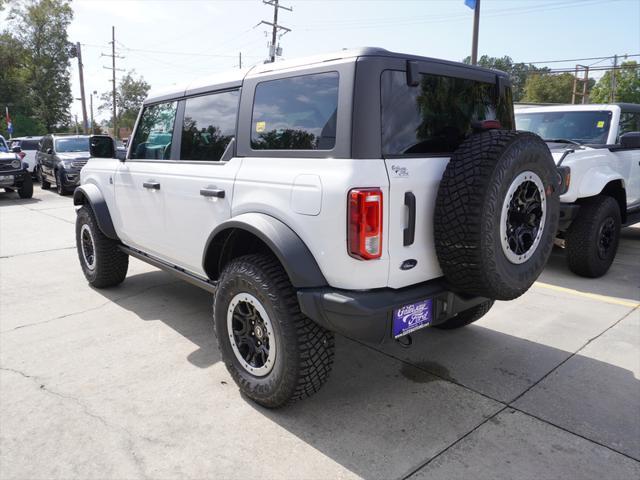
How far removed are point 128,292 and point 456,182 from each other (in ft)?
12.7

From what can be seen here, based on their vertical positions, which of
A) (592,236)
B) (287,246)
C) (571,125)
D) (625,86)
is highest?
(625,86)

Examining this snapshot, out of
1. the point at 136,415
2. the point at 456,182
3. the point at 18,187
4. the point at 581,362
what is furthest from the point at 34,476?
the point at 18,187

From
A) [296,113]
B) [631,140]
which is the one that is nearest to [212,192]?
[296,113]

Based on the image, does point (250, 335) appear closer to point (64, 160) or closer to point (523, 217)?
point (523, 217)

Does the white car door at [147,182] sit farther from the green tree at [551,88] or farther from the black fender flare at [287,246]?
the green tree at [551,88]

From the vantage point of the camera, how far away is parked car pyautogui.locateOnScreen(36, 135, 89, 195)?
1379 cm

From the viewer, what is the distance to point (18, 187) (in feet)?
42.9

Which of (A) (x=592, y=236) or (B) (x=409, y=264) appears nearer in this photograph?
(B) (x=409, y=264)

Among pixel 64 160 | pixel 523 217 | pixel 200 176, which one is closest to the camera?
pixel 523 217

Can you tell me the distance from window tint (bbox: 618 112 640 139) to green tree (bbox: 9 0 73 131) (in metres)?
54.0

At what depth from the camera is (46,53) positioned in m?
50.1

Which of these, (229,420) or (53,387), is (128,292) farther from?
(229,420)

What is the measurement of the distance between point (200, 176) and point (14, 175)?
12092mm

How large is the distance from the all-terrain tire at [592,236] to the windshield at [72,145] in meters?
13.9
